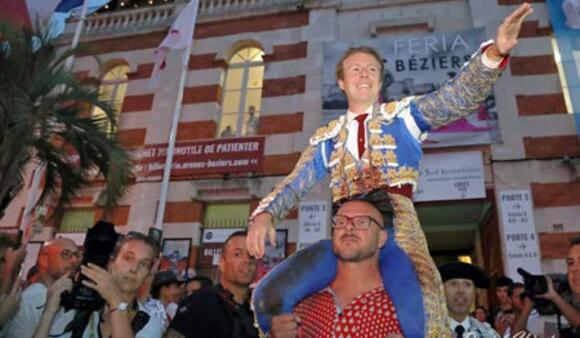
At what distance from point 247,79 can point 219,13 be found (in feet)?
6.95

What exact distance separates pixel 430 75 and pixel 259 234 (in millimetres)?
8612

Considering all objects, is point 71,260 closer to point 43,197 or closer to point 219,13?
point 43,197

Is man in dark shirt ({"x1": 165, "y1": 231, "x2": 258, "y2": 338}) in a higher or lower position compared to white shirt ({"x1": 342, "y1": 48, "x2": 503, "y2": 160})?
lower

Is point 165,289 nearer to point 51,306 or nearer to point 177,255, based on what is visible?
point 51,306

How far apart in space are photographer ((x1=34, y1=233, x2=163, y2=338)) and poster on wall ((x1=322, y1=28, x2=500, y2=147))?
758cm

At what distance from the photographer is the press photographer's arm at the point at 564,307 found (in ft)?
11.7

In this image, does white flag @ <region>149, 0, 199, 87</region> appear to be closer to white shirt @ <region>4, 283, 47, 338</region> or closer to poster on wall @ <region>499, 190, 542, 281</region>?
poster on wall @ <region>499, 190, 542, 281</region>

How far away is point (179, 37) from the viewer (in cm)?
1115

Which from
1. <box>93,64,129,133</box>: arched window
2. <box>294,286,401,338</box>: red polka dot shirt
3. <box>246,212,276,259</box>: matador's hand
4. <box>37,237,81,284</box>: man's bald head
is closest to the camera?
<box>294,286,401,338</box>: red polka dot shirt

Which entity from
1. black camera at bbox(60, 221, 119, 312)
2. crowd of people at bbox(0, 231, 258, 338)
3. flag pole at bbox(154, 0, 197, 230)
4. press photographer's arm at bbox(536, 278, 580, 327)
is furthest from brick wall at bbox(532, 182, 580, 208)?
black camera at bbox(60, 221, 119, 312)

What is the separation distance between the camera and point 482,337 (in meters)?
4.15

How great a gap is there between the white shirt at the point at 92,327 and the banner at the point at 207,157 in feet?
24.3

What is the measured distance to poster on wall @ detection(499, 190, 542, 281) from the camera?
850 cm

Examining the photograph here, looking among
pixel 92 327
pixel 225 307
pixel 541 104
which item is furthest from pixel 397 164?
pixel 541 104
